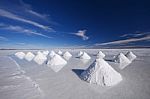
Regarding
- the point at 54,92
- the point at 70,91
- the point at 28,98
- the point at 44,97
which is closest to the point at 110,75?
the point at 70,91

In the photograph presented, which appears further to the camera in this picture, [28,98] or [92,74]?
[92,74]

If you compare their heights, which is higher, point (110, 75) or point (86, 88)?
point (110, 75)

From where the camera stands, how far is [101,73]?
8742 mm

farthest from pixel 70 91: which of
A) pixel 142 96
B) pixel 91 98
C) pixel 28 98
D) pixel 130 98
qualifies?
pixel 142 96

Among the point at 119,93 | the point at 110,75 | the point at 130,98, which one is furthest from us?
the point at 110,75

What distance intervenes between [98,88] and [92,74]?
165cm

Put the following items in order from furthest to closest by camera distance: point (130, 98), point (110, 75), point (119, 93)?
point (110, 75), point (119, 93), point (130, 98)

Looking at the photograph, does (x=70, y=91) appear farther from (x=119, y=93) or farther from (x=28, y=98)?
(x=119, y=93)

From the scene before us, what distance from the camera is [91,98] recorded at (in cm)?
612

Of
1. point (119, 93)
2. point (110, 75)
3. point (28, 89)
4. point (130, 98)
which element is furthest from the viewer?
point (110, 75)

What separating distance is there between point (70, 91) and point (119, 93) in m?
2.84

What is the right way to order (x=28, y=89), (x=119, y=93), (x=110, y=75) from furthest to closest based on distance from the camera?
1. (x=110, y=75)
2. (x=28, y=89)
3. (x=119, y=93)

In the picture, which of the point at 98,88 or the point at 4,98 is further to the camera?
the point at 98,88

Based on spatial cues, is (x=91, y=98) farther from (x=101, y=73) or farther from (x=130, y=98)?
(x=101, y=73)
